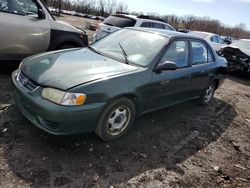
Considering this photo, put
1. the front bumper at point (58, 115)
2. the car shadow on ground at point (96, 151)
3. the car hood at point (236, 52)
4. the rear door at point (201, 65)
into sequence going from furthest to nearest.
A: the car hood at point (236, 52), the rear door at point (201, 65), the front bumper at point (58, 115), the car shadow on ground at point (96, 151)

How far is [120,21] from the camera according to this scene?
9.77 metres

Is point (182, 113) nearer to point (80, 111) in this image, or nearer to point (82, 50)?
point (82, 50)

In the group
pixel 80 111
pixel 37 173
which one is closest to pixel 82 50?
pixel 80 111

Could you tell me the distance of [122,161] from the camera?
11.1 ft

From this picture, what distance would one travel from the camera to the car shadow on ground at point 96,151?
2957mm

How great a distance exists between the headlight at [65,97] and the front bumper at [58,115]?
1.9 inches

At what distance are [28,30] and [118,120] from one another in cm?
303

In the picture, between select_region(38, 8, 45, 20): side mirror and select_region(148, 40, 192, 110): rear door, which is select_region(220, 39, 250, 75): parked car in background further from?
select_region(38, 8, 45, 20): side mirror

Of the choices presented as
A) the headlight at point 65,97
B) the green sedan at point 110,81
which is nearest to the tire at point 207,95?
the green sedan at point 110,81

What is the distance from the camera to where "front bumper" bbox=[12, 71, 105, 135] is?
3.06 m

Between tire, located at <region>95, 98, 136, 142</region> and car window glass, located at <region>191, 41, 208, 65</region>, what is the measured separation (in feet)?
6.06

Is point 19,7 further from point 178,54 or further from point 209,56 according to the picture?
point 209,56

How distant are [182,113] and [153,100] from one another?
1415 millimetres

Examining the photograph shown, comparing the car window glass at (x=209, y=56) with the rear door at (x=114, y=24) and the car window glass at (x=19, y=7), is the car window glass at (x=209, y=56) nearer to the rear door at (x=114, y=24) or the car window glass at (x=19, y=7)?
the car window glass at (x=19, y=7)
